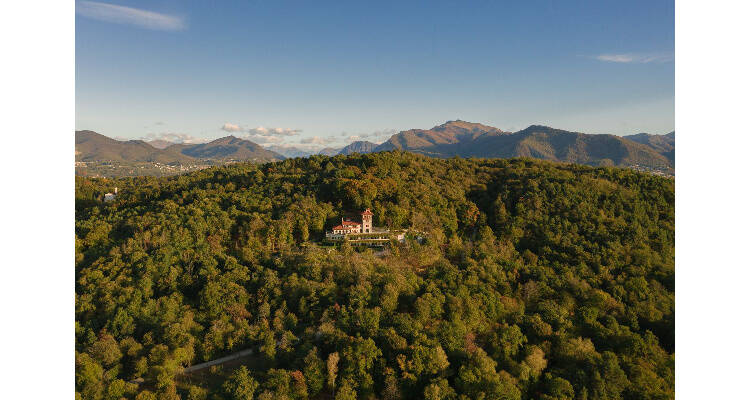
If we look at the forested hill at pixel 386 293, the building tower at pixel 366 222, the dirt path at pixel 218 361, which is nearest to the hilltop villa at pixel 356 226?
the building tower at pixel 366 222

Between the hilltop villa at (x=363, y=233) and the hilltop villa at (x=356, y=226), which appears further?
the hilltop villa at (x=356, y=226)

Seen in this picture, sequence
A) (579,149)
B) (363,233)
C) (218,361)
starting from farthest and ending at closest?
(579,149) < (363,233) < (218,361)

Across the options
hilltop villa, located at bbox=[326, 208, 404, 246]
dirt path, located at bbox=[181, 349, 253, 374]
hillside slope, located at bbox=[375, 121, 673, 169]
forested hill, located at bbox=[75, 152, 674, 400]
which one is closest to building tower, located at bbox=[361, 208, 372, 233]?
hilltop villa, located at bbox=[326, 208, 404, 246]

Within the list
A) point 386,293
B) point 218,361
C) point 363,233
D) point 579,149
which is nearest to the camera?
point 218,361

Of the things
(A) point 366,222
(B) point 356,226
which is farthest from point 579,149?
(B) point 356,226

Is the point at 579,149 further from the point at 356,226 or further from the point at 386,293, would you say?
the point at 386,293

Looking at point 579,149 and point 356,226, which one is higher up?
point 579,149

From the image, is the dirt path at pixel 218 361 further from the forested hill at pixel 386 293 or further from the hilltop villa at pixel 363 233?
the hilltop villa at pixel 363 233

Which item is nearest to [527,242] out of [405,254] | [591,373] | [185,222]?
[405,254]
